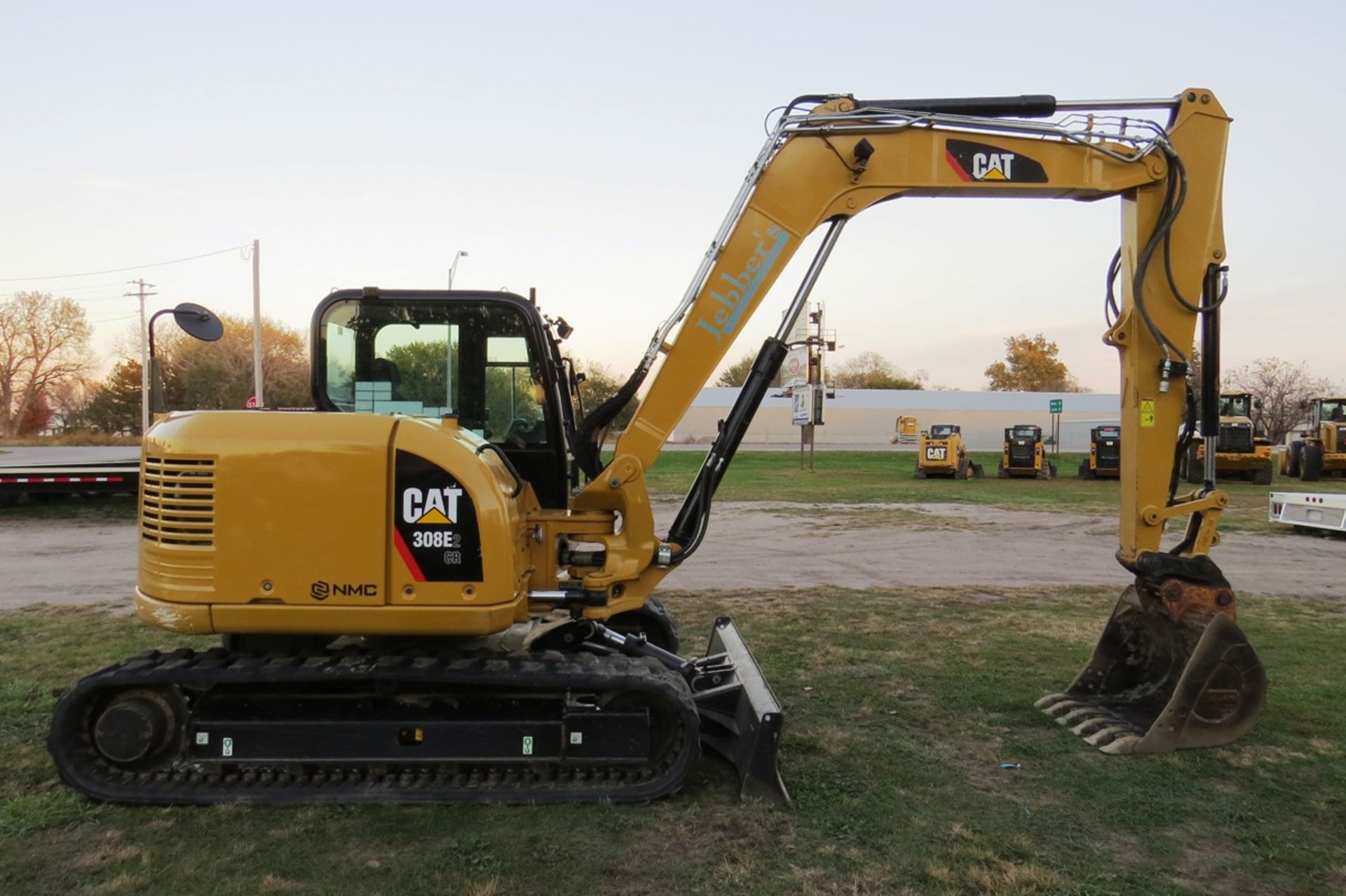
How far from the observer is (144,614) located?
445cm

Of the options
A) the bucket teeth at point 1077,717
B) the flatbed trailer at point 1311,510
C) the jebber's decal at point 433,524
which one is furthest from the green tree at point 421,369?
the flatbed trailer at point 1311,510

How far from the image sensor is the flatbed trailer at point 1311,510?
47.9ft

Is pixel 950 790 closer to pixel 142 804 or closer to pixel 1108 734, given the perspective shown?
pixel 1108 734

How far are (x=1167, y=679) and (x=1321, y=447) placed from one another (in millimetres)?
29087

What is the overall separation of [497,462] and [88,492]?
14981 millimetres

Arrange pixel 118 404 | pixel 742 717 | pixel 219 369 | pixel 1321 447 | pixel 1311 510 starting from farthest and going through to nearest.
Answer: pixel 118 404 → pixel 219 369 → pixel 1321 447 → pixel 1311 510 → pixel 742 717

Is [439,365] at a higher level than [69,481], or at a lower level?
higher

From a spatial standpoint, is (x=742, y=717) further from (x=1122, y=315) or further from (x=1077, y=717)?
(x=1122, y=315)

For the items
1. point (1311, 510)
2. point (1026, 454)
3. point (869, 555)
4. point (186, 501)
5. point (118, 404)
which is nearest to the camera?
point (186, 501)

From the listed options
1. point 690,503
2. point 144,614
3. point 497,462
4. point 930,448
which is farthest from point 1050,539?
point 930,448

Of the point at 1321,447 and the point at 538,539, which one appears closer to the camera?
the point at 538,539

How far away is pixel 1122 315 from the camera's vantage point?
5.80 m

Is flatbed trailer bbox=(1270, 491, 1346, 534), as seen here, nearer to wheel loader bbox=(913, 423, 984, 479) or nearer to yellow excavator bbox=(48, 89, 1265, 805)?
yellow excavator bbox=(48, 89, 1265, 805)

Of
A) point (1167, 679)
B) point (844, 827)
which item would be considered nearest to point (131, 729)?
point (844, 827)
